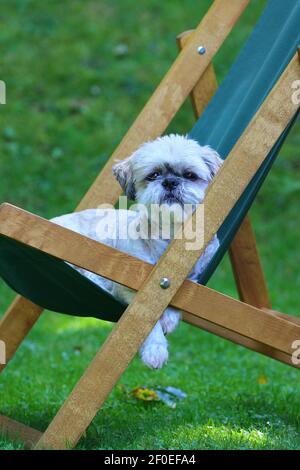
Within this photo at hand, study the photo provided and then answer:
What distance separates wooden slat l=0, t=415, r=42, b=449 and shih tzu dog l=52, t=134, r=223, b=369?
735 mm

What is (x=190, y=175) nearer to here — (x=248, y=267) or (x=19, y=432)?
(x=248, y=267)

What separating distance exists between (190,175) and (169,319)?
66 cm

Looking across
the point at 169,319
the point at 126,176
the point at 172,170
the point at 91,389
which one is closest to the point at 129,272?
the point at 169,319

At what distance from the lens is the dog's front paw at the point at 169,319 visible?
394 centimetres

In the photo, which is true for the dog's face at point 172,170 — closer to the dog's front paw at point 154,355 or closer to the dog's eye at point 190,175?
the dog's eye at point 190,175

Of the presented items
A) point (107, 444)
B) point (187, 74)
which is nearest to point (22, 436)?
point (107, 444)

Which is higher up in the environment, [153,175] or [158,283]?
[153,175]

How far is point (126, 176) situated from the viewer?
4375 mm

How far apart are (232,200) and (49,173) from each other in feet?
20.0

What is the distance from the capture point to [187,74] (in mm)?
5035

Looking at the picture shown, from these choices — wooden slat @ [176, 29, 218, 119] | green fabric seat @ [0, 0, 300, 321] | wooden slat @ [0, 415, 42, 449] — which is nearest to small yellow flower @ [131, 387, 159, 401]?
wooden slat @ [0, 415, 42, 449]
